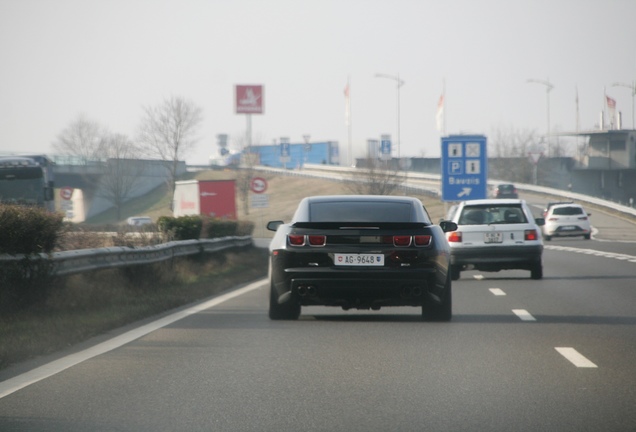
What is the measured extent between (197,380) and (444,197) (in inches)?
1416

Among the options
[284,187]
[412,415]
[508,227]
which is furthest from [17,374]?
[284,187]

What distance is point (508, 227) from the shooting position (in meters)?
23.2

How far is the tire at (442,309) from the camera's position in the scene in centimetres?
1384

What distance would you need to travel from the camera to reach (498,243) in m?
23.0

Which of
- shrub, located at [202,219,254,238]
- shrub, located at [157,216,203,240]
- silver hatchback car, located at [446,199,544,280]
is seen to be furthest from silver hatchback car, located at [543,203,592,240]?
shrub, located at [157,216,203,240]

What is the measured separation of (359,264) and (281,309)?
1.24 m

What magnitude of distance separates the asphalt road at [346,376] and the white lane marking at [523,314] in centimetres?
3

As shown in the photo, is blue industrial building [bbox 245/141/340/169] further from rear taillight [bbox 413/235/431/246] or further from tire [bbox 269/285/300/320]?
rear taillight [bbox 413/235/431/246]

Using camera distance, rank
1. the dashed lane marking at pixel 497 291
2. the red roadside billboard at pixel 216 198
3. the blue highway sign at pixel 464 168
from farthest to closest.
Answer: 1. the red roadside billboard at pixel 216 198
2. the blue highway sign at pixel 464 168
3. the dashed lane marking at pixel 497 291

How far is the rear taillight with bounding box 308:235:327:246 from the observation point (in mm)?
13461

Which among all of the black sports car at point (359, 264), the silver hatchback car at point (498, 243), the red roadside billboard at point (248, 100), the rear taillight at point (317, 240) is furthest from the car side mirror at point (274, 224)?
the red roadside billboard at point (248, 100)

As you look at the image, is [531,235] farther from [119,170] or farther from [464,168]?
[119,170]

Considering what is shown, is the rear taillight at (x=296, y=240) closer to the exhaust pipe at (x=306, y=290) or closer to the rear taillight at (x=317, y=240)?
the rear taillight at (x=317, y=240)

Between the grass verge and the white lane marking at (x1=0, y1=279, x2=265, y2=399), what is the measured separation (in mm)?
327
